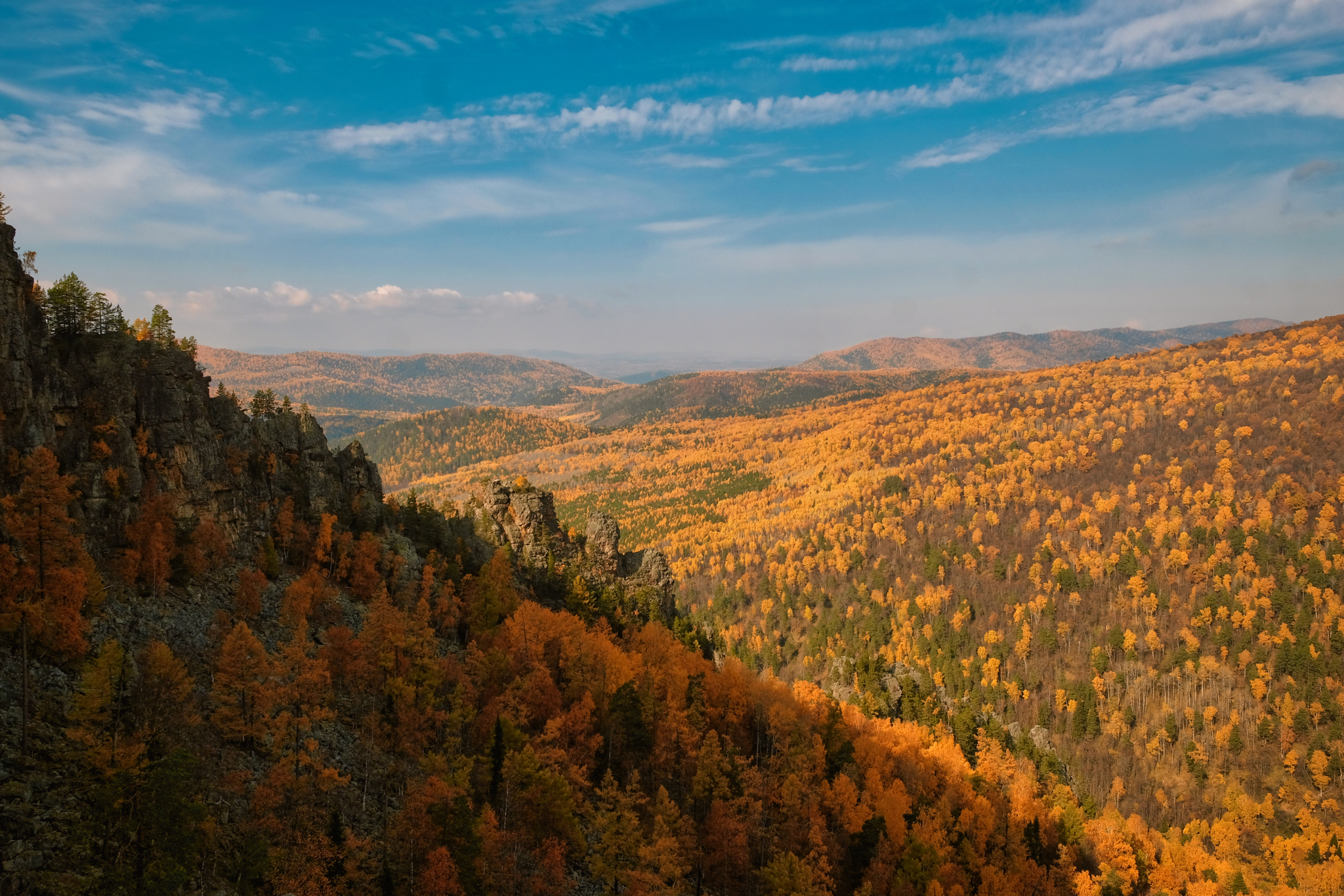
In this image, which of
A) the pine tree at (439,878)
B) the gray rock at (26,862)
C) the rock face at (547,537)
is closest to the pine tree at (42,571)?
the gray rock at (26,862)

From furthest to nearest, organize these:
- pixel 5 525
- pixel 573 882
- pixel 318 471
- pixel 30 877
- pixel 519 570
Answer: pixel 519 570, pixel 318 471, pixel 573 882, pixel 5 525, pixel 30 877

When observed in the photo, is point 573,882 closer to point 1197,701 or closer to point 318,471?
point 318,471

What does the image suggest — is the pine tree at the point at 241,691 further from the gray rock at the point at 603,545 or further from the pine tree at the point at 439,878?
the gray rock at the point at 603,545

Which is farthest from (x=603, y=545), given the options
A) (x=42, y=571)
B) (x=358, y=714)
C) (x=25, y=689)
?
(x=25, y=689)

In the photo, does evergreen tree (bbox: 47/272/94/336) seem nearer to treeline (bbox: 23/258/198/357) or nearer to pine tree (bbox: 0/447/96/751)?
treeline (bbox: 23/258/198/357)

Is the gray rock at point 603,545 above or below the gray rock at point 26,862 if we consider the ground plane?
below

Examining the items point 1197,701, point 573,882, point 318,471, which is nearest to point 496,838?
point 573,882
